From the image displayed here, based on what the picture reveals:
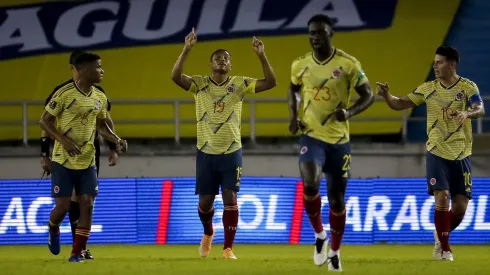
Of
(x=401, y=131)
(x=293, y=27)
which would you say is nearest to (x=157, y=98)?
(x=293, y=27)

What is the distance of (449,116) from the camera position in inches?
558

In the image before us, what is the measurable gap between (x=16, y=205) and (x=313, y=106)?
8.26m

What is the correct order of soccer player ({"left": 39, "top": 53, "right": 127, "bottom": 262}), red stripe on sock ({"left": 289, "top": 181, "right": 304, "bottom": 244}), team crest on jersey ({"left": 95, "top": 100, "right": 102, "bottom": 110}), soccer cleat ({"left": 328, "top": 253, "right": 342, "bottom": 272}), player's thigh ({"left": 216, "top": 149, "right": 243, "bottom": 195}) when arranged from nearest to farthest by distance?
soccer cleat ({"left": 328, "top": 253, "right": 342, "bottom": 272})
soccer player ({"left": 39, "top": 53, "right": 127, "bottom": 262})
team crest on jersey ({"left": 95, "top": 100, "right": 102, "bottom": 110})
player's thigh ({"left": 216, "top": 149, "right": 243, "bottom": 195})
red stripe on sock ({"left": 289, "top": 181, "right": 304, "bottom": 244})

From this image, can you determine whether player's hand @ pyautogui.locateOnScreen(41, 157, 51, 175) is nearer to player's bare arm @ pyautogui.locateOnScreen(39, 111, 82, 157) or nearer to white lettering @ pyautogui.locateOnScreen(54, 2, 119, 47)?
player's bare arm @ pyautogui.locateOnScreen(39, 111, 82, 157)

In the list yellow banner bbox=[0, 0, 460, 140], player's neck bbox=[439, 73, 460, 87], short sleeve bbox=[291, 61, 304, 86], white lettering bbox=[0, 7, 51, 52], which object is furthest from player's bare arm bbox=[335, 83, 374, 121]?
white lettering bbox=[0, 7, 51, 52]

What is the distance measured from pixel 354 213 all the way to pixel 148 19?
952 cm


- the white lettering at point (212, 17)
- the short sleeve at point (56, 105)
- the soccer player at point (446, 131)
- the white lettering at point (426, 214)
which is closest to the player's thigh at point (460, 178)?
the soccer player at point (446, 131)

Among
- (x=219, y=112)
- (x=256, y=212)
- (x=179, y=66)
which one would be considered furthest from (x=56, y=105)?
(x=256, y=212)

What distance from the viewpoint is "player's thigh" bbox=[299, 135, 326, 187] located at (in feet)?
39.7

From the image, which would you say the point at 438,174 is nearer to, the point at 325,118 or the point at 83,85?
the point at 325,118

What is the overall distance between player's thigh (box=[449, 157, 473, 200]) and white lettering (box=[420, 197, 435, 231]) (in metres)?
4.70

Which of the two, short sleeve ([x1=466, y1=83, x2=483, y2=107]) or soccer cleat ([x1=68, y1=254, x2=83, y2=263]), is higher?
short sleeve ([x1=466, y1=83, x2=483, y2=107])

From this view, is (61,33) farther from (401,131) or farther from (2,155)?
(401,131)

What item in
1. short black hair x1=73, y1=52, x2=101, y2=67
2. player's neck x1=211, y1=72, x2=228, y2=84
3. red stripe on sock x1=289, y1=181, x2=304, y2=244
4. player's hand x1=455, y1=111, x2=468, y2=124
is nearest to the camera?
player's hand x1=455, y1=111, x2=468, y2=124
